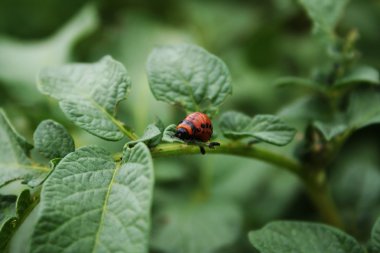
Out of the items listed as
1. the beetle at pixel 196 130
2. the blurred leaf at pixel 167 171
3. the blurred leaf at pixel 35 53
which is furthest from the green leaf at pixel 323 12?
the blurred leaf at pixel 35 53

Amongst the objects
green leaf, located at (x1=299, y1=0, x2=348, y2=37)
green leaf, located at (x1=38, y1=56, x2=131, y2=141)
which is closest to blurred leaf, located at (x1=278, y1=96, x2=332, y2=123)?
green leaf, located at (x1=299, y1=0, x2=348, y2=37)

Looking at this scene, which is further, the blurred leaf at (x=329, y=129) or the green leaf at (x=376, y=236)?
the blurred leaf at (x=329, y=129)

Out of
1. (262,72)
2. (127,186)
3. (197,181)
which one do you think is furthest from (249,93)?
(127,186)

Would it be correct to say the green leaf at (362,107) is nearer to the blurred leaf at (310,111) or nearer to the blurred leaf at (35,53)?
the blurred leaf at (310,111)

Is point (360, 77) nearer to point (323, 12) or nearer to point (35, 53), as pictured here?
point (323, 12)

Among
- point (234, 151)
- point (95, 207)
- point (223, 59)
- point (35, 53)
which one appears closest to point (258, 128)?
point (234, 151)

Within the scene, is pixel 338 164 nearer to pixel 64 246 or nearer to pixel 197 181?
pixel 197 181
